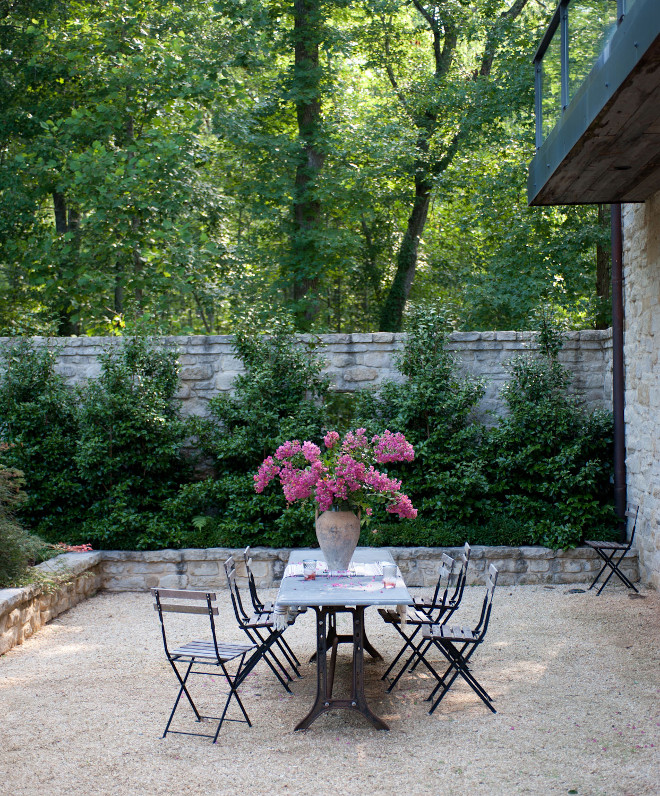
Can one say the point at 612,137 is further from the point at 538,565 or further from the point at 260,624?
the point at 538,565

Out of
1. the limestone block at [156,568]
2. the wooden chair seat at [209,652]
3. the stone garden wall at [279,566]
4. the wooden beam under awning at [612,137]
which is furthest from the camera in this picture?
the limestone block at [156,568]

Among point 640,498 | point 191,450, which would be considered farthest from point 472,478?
point 191,450

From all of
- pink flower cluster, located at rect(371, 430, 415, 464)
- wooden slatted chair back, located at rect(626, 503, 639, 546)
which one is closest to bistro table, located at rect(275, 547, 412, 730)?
pink flower cluster, located at rect(371, 430, 415, 464)

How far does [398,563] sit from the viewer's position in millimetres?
7230

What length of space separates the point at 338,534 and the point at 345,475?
15.7 inches

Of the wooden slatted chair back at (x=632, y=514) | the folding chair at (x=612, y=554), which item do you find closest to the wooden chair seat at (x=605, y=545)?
the folding chair at (x=612, y=554)

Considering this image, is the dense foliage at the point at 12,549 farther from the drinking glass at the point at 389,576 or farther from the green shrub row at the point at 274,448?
the drinking glass at the point at 389,576

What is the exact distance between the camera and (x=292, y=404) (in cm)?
802

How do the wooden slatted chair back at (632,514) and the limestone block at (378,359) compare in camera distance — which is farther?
the limestone block at (378,359)

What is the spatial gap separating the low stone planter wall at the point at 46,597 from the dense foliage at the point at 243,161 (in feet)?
12.2

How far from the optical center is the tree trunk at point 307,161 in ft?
38.4

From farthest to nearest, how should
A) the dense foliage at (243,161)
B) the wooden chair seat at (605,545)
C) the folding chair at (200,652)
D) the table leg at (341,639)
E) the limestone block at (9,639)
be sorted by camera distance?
the dense foliage at (243,161) → the wooden chair seat at (605,545) → the limestone block at (9,639) → the table leg at (341,639) → the folding chair at (200,652)

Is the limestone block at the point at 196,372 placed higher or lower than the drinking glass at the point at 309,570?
higher

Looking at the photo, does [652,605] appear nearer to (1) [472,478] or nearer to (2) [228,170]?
(1) [472,478]
